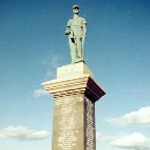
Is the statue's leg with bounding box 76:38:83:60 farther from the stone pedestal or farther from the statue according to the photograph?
the stone pedestal

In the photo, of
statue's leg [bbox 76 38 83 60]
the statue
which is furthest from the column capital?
statue's leg [bbox 76 38 83 60]

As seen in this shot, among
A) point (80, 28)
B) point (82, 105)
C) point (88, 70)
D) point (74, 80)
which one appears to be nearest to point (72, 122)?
point (82, 105)

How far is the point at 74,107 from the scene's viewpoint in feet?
43.0

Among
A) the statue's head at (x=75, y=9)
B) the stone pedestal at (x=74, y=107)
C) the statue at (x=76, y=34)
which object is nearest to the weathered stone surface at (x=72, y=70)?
the stone pedestal at (x=74, y=107)

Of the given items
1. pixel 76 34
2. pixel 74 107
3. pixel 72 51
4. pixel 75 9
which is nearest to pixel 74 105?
pixel 74 107

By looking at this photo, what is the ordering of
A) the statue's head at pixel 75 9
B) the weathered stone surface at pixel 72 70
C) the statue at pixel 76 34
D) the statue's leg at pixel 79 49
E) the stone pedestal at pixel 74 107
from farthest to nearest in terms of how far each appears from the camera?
1. the statue's head at pixel 75 9
2. the statue at pixel 76 34
3. the statue's leg at pixel 79 49
4. the weathered stone surface at pixel 72 70
5. the stone pedestal at pixel 74 107

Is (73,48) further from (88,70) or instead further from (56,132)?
(56,132)

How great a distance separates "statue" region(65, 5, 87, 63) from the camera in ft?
48.4

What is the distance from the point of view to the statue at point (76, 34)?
14.8m

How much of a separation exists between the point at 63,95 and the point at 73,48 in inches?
112

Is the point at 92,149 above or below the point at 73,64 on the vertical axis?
below

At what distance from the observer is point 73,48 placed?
14969mm

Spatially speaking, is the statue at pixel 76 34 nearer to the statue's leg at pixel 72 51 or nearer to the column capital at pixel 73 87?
the statue's leg at pixel 72 51

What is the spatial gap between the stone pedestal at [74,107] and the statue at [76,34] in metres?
0.88
